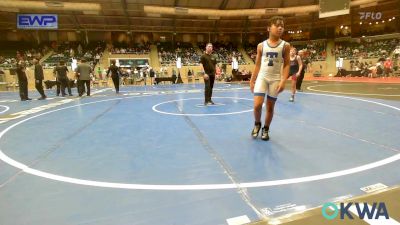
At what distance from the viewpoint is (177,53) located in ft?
113

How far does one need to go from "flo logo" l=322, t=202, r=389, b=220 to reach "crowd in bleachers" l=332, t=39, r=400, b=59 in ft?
97.5

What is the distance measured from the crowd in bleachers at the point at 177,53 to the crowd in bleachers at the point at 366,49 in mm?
16659

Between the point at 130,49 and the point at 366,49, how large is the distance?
26703 mm

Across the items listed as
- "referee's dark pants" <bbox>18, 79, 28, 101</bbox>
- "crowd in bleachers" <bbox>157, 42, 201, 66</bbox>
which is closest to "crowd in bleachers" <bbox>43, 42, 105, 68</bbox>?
"crowd in bleachers" <bbox>157, 42, 201, 66</bbox>

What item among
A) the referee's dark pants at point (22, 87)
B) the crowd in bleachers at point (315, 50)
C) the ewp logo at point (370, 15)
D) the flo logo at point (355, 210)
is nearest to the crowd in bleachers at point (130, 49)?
the crowd in bleachers at point (315, 50)

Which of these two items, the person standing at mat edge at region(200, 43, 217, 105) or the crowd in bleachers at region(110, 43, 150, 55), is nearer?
the person standing at mat edge at region(200, 43, 217, 105)

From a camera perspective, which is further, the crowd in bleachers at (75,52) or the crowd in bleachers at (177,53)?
the crowd in bleachers at (177,53)

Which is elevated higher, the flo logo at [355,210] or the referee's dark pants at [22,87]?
the referee's dark pants at [22,87]

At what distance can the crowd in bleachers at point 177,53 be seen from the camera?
32125 mm

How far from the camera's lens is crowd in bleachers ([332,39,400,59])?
27.6 m

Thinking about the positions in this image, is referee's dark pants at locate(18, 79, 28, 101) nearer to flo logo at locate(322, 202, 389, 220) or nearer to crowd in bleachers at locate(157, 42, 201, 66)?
flo logo at locate(322, 202, 389, 220)

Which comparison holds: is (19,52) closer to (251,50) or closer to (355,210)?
(251,50)

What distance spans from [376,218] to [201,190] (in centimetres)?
139

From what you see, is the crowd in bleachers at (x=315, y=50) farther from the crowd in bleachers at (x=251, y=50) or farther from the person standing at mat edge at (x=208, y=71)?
the person standing at mat edge at (x=208, y=71)
